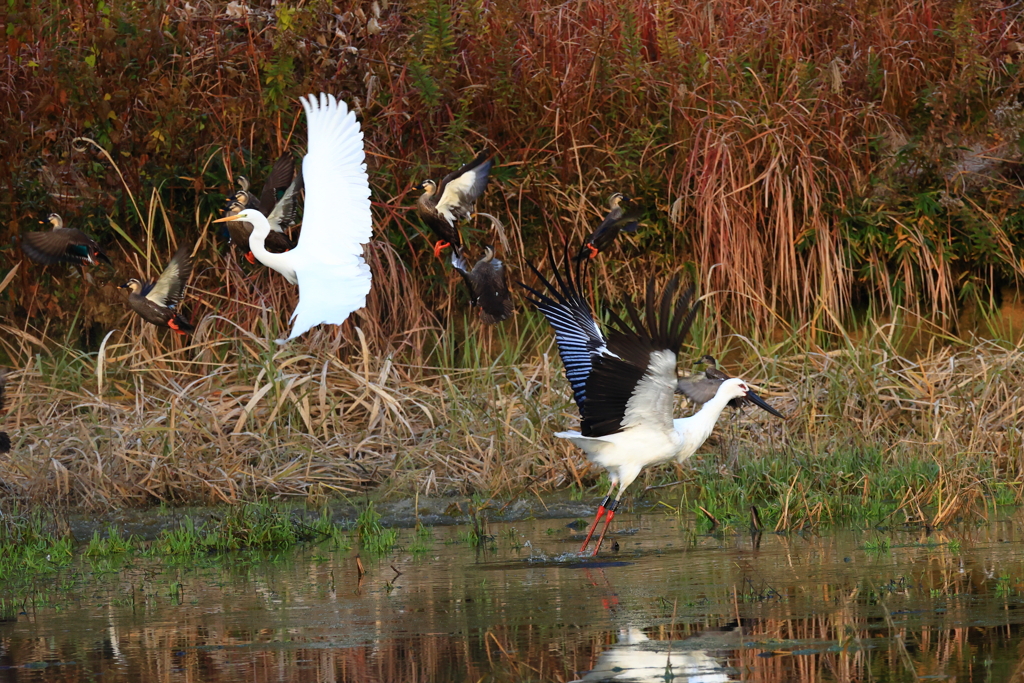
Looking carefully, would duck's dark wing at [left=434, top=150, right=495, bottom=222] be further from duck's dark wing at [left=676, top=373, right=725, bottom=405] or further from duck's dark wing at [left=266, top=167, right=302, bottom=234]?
duck's dark wing at [left=676, top=373, right=725, bottom=405]

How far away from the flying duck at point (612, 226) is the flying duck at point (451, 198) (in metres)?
0.90

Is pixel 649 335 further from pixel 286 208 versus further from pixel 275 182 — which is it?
pixel 275 182

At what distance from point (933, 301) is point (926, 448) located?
8.35ft

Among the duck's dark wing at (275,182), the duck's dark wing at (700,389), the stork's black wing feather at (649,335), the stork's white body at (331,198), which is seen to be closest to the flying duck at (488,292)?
the duck's dark wing at (275,182)

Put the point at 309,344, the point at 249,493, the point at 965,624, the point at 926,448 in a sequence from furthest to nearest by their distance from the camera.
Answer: the point at 309,344
the point at 249,493
the point at 926,448
the point at 965,624

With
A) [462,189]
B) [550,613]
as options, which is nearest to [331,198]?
[462,189]

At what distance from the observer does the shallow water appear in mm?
4660

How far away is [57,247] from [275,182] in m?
1.60

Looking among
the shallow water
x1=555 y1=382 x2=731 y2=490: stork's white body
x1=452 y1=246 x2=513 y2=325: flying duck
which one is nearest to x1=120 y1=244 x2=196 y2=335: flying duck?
x1=452 y1=246 x2=513 y2=325: flying duck

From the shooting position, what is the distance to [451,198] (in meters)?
9.43

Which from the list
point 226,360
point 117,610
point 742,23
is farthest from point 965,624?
point 742,23

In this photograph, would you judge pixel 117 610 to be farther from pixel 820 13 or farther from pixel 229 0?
pixel 820 13

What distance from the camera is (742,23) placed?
38.2ft

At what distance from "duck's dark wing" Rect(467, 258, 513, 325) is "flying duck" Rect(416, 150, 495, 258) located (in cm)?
29
